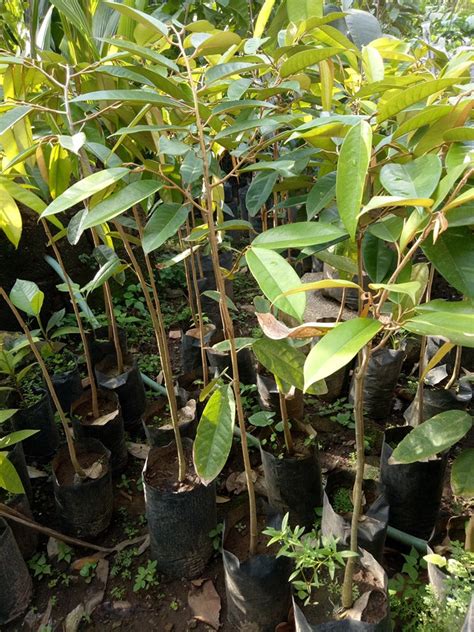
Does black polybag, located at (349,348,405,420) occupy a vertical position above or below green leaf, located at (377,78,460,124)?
below

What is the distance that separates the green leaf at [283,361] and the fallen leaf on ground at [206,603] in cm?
71

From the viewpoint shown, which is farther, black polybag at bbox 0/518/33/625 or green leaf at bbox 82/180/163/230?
black polybag at bbox 0/518/33/625

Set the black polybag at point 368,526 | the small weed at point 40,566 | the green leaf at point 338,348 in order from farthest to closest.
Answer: the small weed at point 40,566
the black polybag at point 368,526
the green leaf at point 338,348

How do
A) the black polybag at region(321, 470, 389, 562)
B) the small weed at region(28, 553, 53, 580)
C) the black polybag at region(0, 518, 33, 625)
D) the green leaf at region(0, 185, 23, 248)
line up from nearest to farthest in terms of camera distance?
the green leaf at region(0, 185, 23, 248) → the black polybag at region(321, 470, 389, 562) → the black polybag at region(0, 518, 33, 625) → the small weed at region(28, 553, 53, 580)

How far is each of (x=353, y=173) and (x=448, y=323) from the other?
0.19 meters

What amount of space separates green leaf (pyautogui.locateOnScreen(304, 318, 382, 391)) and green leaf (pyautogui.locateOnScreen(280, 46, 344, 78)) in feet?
1.41

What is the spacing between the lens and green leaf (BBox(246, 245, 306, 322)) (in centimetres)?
54

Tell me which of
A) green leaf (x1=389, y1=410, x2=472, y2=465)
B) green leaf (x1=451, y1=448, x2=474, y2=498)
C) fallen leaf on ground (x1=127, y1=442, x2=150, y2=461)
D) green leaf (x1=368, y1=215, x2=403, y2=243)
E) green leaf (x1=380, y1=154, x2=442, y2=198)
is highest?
green leaf (x1=380, y1=154, x2=442, y2=198)

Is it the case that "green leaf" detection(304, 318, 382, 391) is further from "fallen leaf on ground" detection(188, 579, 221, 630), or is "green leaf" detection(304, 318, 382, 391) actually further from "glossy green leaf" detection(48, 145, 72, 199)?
"fallen leaf on ground" detection(188, 579, 221, 630)

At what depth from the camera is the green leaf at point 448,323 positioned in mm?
463

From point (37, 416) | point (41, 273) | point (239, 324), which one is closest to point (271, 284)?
point (37, 416)

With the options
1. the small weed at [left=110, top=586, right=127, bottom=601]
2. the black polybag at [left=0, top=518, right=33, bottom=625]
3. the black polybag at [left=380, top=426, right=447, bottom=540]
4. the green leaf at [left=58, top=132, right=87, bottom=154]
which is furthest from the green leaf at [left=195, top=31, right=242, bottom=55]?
the small weed at [left=110, top=586, right=127, bottom=601]

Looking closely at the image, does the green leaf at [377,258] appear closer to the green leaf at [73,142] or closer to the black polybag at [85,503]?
the green leaf at [73,142]

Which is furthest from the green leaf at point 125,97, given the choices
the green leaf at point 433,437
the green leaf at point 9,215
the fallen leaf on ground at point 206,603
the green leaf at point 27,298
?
the fallen leaf on ground at point 206,603
